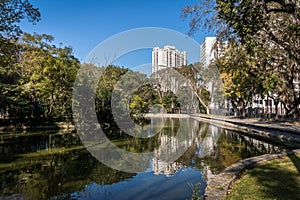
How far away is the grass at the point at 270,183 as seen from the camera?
3.72 m

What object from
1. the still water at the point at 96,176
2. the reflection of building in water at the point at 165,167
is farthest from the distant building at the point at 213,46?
the reflection of building in water at the point at 165,167

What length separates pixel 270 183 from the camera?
14.2ft

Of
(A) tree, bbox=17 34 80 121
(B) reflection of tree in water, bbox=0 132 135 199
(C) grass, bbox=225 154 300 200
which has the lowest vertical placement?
(B) reflection of tree in water, bbox=0 132 135 199

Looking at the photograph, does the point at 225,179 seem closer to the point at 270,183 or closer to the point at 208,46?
the point at 270,183

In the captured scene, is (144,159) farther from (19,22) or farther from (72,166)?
(19,22)

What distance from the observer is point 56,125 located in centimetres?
1931

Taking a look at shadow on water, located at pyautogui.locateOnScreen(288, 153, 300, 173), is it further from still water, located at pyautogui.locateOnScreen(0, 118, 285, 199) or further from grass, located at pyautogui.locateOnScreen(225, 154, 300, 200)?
still water, located at pyautogui.locateOnScreen(0, 118, 285, 199)

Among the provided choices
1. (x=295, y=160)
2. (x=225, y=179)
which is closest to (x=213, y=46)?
(x=295, y=160)

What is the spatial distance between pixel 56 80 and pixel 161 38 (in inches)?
534

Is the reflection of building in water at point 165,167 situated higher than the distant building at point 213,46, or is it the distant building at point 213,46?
the distant building at point 213,46

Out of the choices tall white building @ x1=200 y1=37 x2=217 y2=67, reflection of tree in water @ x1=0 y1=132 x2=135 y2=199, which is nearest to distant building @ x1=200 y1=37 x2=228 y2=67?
tall white building @ x1=200 y1=37 x2=217 y2=67

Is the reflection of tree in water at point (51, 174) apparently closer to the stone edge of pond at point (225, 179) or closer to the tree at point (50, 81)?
the stone edge of pond at point (225, 179)

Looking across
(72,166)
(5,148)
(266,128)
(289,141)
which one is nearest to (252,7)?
(72,166)

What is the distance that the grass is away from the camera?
3722 mm
